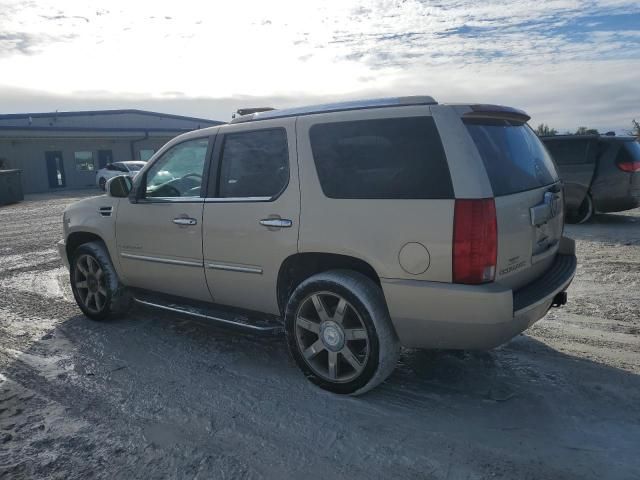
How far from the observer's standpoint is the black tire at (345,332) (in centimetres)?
327

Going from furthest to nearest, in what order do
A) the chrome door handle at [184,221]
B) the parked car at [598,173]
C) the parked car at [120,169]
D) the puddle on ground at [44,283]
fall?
the parked car at [120,169] → the parked car at [598,173] → the puddle on ground at [44,283] → the chrome door handle at [184,221]

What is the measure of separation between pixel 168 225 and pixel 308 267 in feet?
4.76

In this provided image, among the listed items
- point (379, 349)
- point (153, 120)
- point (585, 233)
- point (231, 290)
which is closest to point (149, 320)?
point (231, 290)

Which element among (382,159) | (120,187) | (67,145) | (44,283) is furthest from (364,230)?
(67,145)

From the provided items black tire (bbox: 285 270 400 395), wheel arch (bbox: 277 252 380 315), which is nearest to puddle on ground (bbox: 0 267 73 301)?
wheel arch (bbox: 277 252 380 315)

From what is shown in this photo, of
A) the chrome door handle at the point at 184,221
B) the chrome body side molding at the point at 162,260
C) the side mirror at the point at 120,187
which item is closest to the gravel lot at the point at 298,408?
the chrome body side molding at the point at 162,260

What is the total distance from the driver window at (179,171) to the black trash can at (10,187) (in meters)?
20.1

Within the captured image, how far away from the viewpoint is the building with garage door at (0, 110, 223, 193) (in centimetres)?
2779

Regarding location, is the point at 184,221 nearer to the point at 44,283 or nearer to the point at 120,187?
the point at 120,187

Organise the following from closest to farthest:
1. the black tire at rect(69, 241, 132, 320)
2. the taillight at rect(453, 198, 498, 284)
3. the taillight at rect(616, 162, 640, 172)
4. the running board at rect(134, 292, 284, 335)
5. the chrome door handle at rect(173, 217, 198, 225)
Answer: the taillight at rect(453, 198, 498, 284) → the running board at rect(134, 292, 284, 335) → the chrome door handle at rect(173, 217, 198, 225) → the black tire at rect(69, 241, 132, 320) → the taillight at rect(616, 162, 640, 172)

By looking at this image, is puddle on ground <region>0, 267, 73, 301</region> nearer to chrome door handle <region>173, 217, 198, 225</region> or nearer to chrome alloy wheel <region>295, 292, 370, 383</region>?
chrome door handle <region>173, 217, 198, 225</region>

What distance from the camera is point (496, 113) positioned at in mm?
3332

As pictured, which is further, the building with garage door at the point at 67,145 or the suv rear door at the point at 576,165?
the building with garage door at the point at 67,145

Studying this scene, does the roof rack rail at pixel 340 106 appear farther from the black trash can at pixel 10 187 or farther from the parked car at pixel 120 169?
the parked car at pixel 120 169
